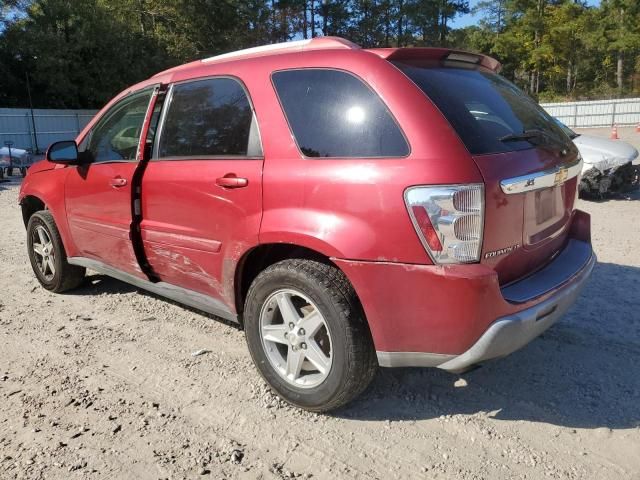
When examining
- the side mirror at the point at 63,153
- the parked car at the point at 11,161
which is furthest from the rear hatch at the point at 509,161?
the parked car at the point at 11,161

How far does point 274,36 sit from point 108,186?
40777mm

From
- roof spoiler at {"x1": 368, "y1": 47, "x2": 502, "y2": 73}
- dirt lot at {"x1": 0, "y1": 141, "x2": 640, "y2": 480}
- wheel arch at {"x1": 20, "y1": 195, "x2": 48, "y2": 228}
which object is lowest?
dirt lot at {"x1": 0, "y1": 141, "x2": 640, "y2": 480}

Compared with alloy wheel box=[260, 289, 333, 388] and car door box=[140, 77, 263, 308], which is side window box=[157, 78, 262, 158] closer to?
car door box=[140, 77, 263, 308]

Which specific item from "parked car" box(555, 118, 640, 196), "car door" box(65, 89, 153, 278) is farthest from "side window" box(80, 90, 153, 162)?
"parked car" box(555, 118, 640, 196)

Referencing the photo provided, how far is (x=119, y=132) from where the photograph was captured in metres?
4.19

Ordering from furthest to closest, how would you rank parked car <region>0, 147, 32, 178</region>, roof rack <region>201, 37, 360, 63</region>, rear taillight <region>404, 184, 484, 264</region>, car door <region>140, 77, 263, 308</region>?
parked car <region>0, 147, 32, 178</region> → car door <region>140, 77, 263, 308</region> → roof rack <region>201, 37, 360, 63</region> → rear taillight <region>404, 184, 484, 264</region>

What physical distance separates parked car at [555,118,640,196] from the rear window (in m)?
5.49

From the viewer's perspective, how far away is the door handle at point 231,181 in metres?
3.07

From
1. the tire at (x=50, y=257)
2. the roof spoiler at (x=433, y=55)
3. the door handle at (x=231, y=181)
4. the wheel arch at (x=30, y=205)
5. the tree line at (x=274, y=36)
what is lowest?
the tire at (x=50, y=257)

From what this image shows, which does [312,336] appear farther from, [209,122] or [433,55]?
[433,55]

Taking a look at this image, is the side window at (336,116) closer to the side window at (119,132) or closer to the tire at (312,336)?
→ the tire at (312,336)

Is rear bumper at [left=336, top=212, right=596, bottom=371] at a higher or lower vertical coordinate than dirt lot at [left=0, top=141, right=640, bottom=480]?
higher

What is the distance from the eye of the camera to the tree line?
3023 centimetres

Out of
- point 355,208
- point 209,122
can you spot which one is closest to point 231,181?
point 209,122
